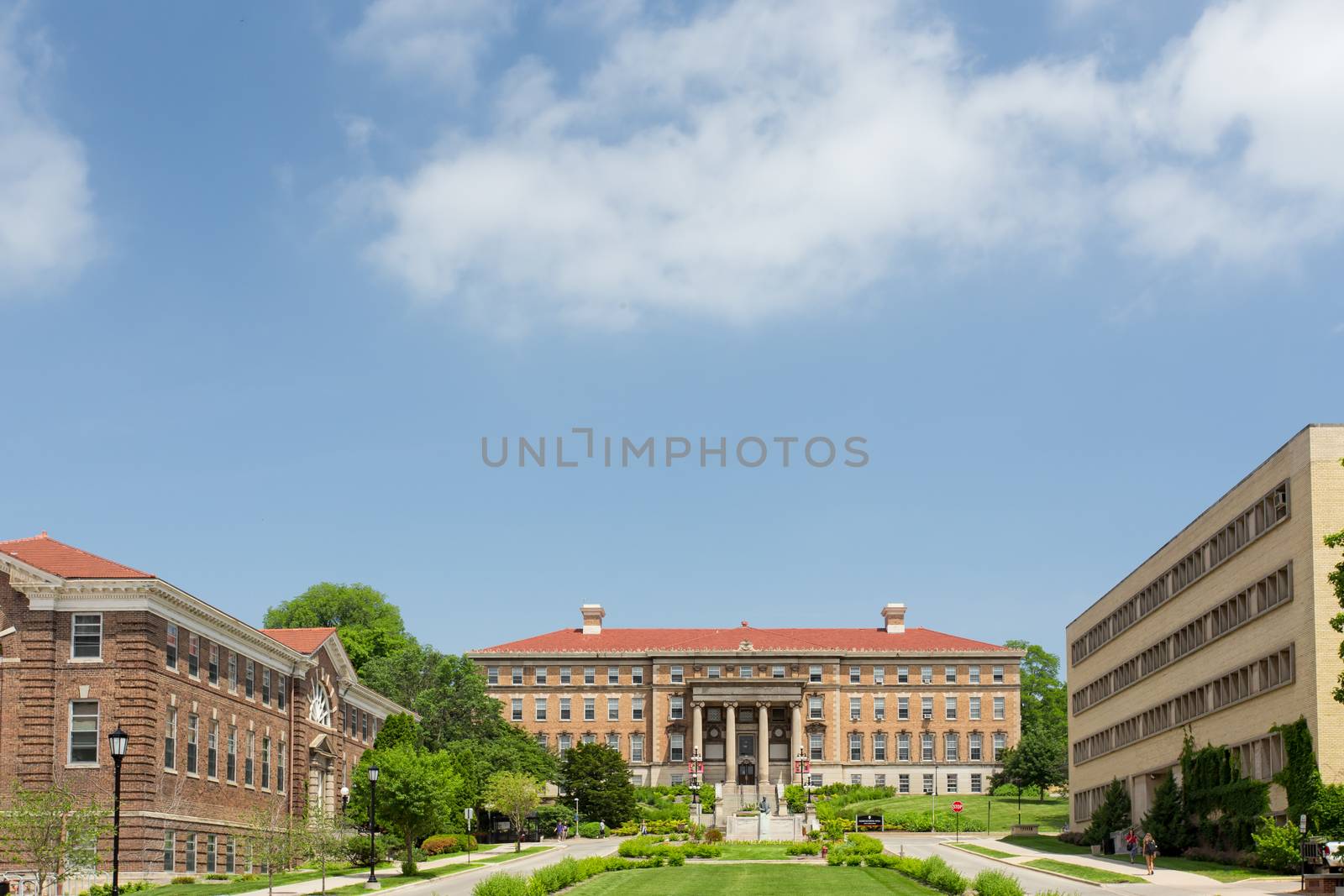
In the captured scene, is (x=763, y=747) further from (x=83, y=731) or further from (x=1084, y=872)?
(x=83, y=731)

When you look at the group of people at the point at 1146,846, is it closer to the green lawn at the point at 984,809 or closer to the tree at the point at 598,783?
the green lawn at the point at 984,809

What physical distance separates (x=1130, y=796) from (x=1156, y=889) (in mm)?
30439

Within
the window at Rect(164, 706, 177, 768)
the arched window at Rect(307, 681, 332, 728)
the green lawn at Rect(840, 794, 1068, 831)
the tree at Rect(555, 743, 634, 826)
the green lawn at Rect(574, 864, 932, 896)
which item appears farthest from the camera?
the green lawn at Rect(840, 794, 1068, 831)

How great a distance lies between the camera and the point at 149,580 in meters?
52.7

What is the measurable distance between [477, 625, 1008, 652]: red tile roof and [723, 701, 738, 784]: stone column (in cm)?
717

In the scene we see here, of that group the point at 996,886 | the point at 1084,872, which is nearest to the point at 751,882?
the point at 1084,872

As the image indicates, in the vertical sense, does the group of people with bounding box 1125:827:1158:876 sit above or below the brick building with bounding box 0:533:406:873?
below

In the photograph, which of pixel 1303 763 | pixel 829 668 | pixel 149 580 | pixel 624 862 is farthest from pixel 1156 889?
pixel 829 668

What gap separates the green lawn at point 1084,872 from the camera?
1965 inches

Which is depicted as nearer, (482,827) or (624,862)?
(624,862)

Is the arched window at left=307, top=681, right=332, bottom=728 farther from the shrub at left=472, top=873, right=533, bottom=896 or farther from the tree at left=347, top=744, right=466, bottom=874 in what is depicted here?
the shrub at left=472, top=873, right=533, bottom=896

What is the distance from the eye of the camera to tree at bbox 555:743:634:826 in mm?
103938

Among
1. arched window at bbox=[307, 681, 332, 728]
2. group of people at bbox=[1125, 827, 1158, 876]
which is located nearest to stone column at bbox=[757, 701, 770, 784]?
arched window at bbox=[307, 681, 332, 728]

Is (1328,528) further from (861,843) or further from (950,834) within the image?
(950,834)
